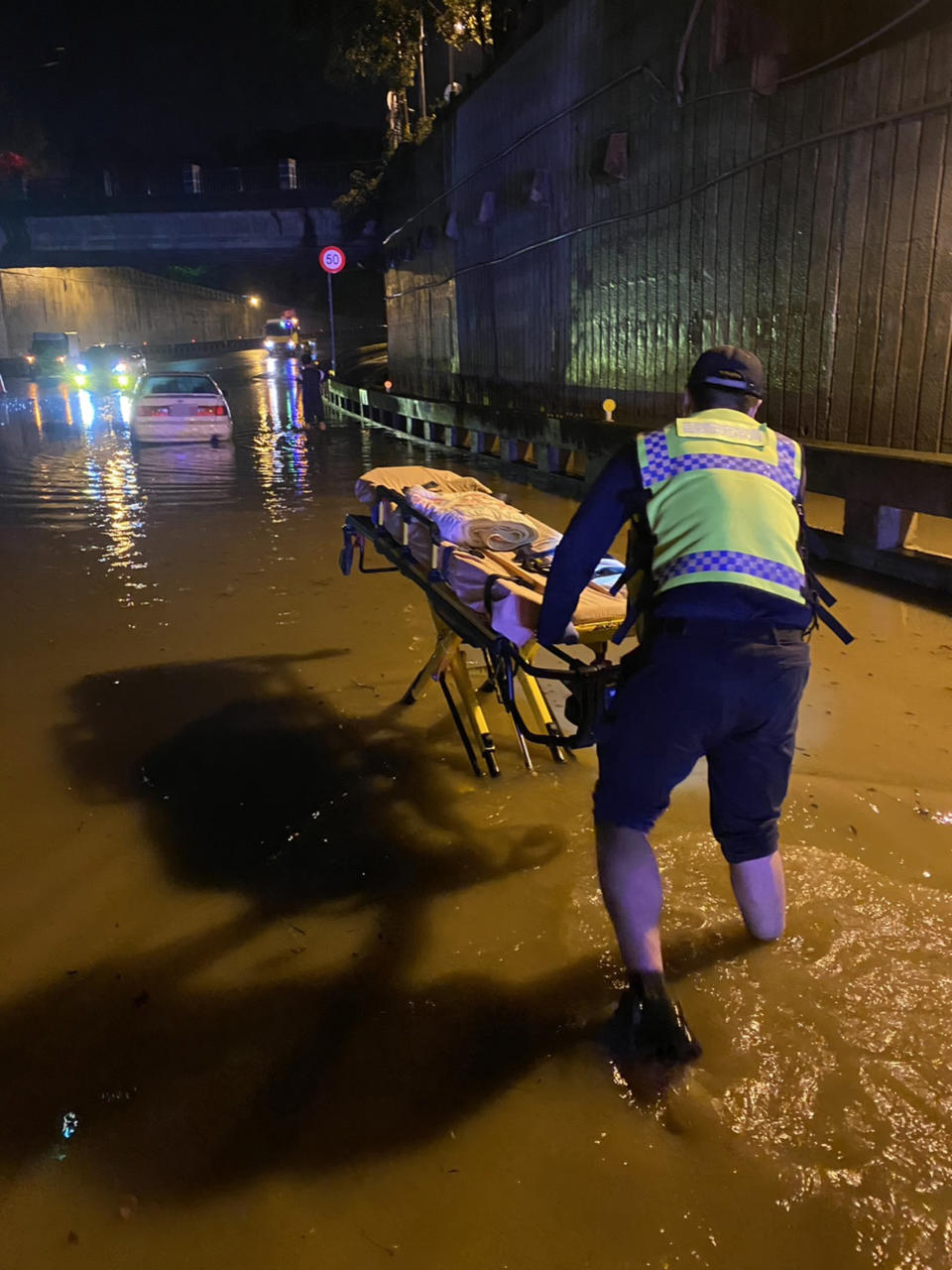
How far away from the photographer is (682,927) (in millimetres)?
3338

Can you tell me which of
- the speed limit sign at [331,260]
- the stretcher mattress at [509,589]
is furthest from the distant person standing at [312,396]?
the stretcher mattress at [509,589]

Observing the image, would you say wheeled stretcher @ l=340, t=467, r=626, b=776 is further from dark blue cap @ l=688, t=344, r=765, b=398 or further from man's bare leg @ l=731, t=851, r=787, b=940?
dark blue cap @ l=688, t=344, r=765, b=398

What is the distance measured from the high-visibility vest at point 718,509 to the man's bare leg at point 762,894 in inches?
35.1

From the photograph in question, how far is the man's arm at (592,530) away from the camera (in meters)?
2.67

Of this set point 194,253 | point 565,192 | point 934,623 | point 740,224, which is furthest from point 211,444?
point 194,253

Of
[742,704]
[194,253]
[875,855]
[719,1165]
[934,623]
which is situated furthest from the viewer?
[194,253]

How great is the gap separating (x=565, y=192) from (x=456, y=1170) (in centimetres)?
1477

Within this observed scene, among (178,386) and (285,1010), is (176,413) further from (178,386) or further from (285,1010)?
(285,1010)

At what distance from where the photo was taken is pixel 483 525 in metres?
4.19

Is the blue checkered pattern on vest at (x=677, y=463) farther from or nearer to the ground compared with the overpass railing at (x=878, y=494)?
farther from the ground

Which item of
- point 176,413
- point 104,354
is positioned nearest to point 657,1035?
point 176,413

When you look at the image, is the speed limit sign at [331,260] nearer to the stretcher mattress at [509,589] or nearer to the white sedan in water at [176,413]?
the white sedan in water at [176,413]

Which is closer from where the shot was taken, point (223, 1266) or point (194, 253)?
point (223, 1266)

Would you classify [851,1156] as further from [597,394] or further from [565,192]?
[565,192]
